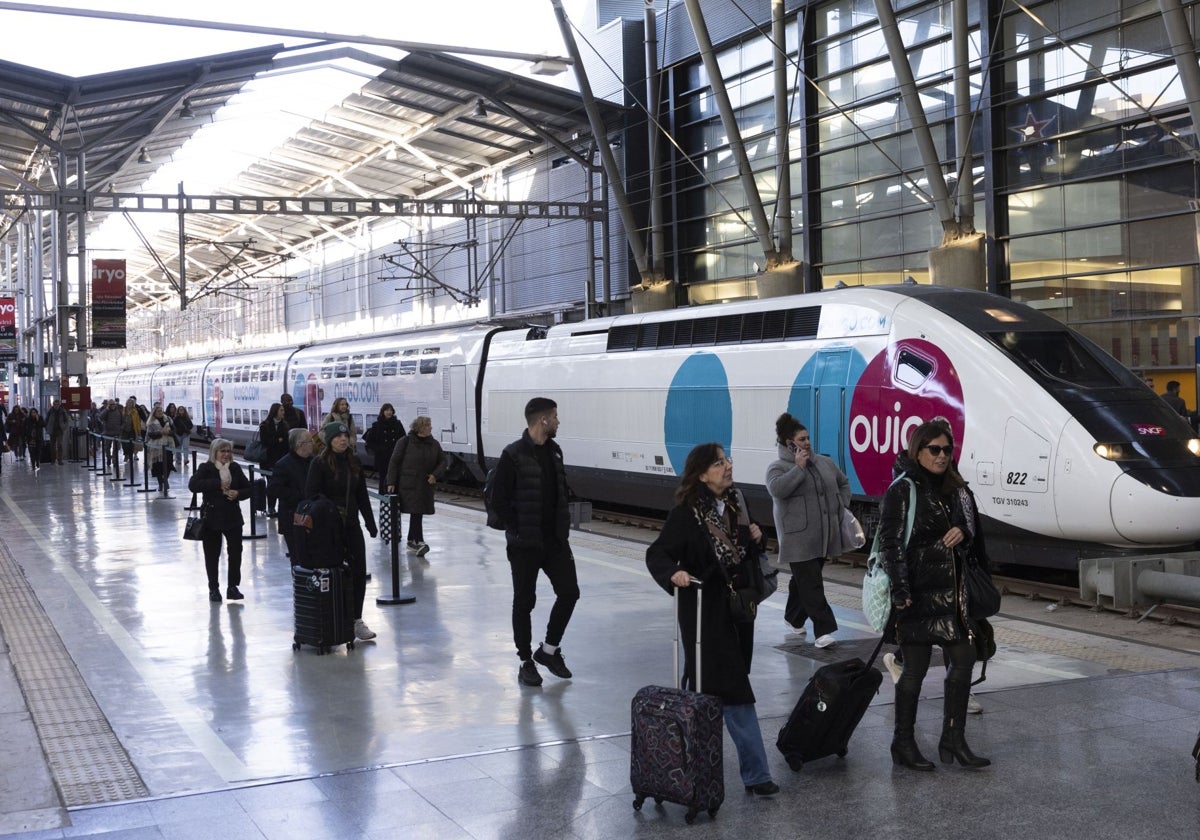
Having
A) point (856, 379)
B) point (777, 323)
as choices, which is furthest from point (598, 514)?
point (856, 379)

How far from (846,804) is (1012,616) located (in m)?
5.43

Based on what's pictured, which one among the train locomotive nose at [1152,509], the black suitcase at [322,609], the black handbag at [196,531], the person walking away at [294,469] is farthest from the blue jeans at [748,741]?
the black handbag at [196,531]

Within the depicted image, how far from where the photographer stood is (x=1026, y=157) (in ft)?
78.0

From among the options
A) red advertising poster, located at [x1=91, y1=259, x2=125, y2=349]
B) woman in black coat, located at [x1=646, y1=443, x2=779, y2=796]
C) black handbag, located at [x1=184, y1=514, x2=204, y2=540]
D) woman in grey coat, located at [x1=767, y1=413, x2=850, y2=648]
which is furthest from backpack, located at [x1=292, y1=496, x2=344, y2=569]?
red advertising poster, located at [x1=91, y1=259, x2=125, y2=349]

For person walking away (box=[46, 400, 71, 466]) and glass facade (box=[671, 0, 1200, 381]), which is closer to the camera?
glass facade (box=[671, 0, 1200, 381])

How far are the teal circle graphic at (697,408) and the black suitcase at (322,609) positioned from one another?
6.96m

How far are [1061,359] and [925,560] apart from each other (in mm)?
6753

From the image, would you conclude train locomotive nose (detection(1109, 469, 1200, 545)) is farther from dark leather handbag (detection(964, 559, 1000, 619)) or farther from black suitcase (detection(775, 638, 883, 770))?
black suitcase (detection(775, 638, 883, 770))

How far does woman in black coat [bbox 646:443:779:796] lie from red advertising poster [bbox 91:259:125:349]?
3302 cm

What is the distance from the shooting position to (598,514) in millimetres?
19766

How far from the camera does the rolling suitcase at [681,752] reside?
560 cm

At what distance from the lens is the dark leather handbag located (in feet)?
20.3

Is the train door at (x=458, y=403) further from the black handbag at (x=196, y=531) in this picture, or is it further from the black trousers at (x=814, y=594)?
the black trousers at (x=814, y=594)

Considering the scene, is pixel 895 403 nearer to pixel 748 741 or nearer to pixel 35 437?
pixel 748 741
